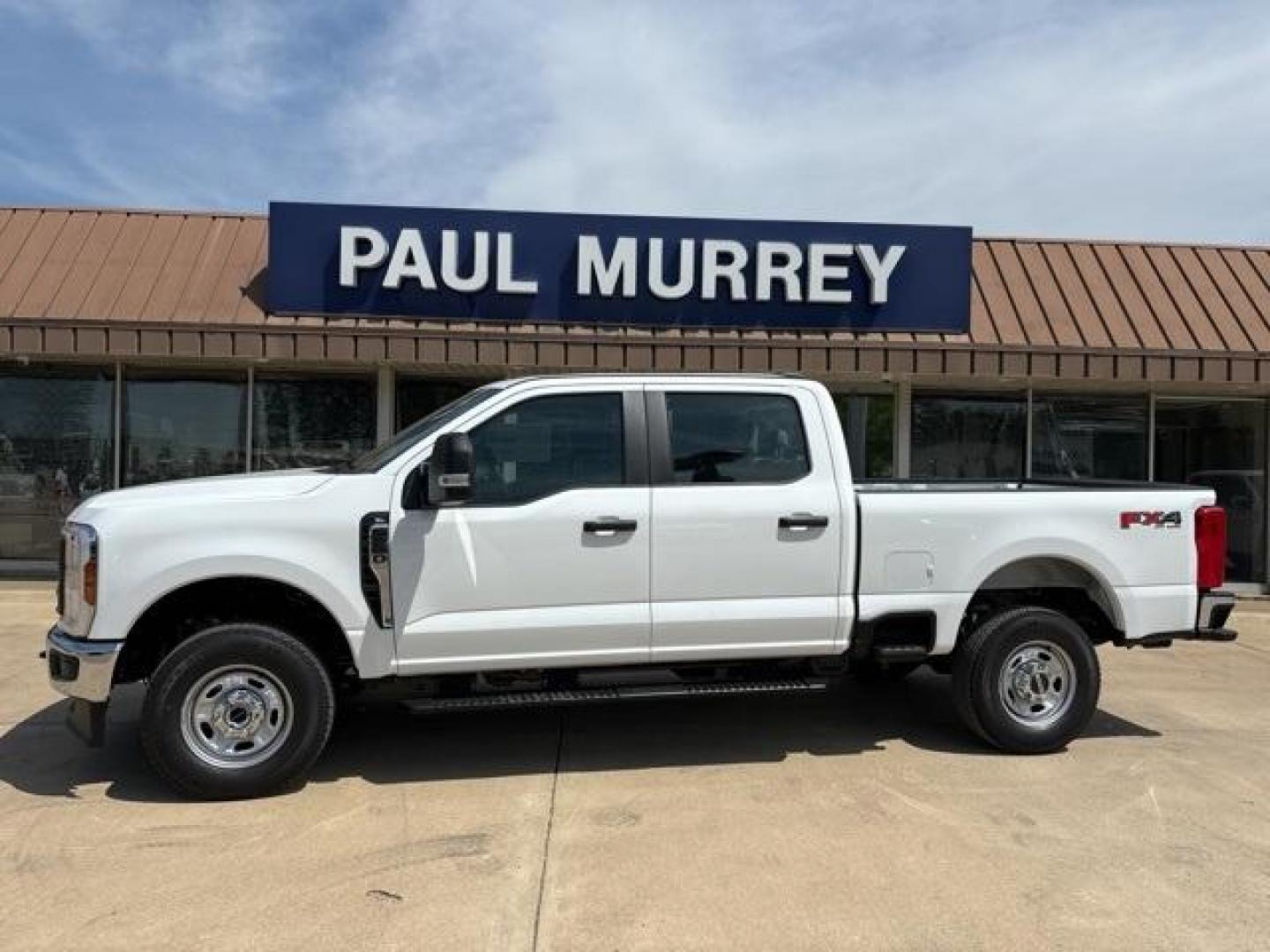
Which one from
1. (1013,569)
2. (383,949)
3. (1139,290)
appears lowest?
(383,949)

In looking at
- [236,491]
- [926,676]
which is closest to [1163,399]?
[926,676]

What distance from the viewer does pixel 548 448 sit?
5375mm

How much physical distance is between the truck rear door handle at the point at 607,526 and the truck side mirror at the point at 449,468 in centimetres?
61

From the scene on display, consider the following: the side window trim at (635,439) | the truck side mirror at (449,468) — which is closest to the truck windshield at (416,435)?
the truck side mirror at (449,468)

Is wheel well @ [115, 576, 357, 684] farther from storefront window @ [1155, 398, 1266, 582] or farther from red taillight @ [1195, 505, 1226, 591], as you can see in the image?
storefront window @ [1155, 398, 1266, 582]

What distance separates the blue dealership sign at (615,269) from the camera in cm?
1106

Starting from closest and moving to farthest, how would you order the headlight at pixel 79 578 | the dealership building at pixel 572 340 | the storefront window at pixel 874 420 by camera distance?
1. the headlight at pixel 79 578
2. the dealership building at pixel 572 340
3. the storefront window at pixel 874 420

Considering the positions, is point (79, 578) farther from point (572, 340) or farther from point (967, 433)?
point (967, 433)

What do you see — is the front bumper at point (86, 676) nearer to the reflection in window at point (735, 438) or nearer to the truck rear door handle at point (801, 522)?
the reflection in window at point (735, 438)

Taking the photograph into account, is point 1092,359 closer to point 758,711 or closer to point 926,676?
point 926,676

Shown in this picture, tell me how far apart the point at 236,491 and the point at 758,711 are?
134 inches

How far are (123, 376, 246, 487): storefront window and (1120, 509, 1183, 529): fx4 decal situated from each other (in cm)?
896

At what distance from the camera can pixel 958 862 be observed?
429cm

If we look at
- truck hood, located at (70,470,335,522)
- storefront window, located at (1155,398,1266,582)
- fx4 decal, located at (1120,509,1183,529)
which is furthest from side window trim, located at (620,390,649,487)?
storefront window, located at (1155,398,1266,582)
